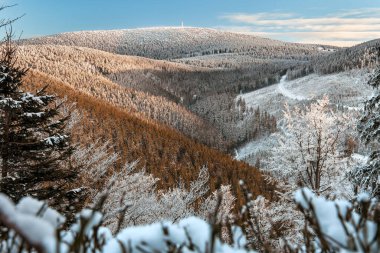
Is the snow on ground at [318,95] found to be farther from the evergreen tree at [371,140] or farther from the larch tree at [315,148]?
the evergreen tree at [371,140]

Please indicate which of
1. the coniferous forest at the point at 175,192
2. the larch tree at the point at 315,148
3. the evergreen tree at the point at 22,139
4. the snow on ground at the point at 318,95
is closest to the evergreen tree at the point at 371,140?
the coniferous forest at the point at 175,192

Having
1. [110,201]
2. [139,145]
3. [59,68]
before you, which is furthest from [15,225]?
[59,68]

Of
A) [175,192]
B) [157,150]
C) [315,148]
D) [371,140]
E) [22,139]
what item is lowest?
[157,150]

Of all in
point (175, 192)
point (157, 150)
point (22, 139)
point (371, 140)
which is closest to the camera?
point (22, 139)

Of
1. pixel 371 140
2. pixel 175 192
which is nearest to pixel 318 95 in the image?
pixel 175 192

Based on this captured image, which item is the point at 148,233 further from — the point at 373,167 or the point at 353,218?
the point at 373,167

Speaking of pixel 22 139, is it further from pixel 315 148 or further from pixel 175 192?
pixel 175 192
